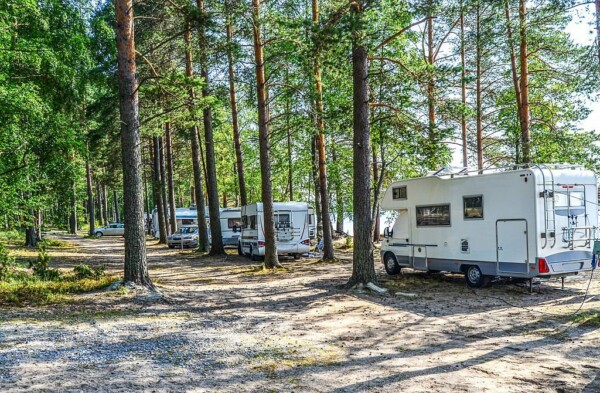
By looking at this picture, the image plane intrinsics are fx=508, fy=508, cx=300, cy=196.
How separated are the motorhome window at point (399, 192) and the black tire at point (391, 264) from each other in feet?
5.46

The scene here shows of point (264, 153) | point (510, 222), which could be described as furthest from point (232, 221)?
point (510, 222)

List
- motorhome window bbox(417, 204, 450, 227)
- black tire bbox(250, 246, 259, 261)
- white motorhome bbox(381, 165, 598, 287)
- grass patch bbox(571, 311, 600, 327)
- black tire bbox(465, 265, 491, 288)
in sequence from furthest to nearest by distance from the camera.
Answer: black tire bbox(250, 246, 259, 261)
motorhome window bbox(417, 204, 450, 227)
black tire bbox(465, 265, 491, 288)
white motorhome bbox(381, 165, 598, 287)
grass patch bbox(571, 311, 600, 327)

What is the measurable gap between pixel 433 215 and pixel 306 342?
6.84 m

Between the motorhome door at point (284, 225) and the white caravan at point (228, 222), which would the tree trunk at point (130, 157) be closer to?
the motorhome door at point (284, 225)

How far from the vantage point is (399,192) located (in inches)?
552

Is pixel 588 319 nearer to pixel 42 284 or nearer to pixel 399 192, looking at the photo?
pixel 399 192

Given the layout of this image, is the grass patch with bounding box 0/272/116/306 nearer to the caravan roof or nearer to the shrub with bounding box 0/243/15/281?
the shrub with bounding box 0/243/15/281

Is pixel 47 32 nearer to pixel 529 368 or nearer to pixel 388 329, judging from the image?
pixel 388 329

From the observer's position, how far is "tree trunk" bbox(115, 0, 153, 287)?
10.3 meters

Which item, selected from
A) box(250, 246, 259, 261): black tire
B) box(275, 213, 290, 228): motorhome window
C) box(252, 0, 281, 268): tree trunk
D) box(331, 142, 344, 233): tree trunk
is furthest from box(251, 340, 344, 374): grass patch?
box(331, 142, 344, 233): tree trunk

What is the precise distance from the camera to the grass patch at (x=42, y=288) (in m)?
9.39

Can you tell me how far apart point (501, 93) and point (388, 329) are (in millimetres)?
15433

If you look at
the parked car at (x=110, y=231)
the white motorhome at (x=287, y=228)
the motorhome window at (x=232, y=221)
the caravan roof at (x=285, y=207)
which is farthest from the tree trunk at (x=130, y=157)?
the parked car at (x=110, y=231)

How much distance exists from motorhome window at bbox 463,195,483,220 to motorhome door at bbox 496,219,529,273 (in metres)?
0.58
